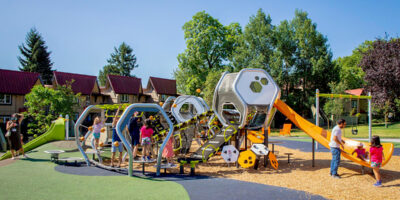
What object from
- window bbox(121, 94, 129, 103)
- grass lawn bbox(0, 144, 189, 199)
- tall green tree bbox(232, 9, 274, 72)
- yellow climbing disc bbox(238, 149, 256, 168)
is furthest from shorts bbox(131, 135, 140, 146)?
window bbox(121, 94, 129, 103)

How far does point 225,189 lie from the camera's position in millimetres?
7625

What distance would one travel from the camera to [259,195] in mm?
7035

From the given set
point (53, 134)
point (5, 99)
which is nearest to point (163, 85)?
point (5, 99)

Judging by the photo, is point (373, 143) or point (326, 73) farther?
point (326, 73)

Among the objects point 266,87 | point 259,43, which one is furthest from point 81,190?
point 259,43

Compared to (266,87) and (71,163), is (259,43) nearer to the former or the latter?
(266,87)

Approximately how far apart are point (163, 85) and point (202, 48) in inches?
477

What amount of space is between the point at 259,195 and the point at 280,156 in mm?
7017

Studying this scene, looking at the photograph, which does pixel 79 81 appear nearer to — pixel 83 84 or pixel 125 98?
pixel 83 84

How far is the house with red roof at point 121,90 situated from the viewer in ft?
141

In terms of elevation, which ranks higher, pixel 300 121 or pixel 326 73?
pixel 326 73

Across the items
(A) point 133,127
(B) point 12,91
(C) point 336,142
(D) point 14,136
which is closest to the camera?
(C) point 336,142

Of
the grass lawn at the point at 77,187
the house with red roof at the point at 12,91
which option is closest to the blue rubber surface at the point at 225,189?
the grass lawn at the point at 77,187

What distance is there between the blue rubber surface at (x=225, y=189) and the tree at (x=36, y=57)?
45190mm
